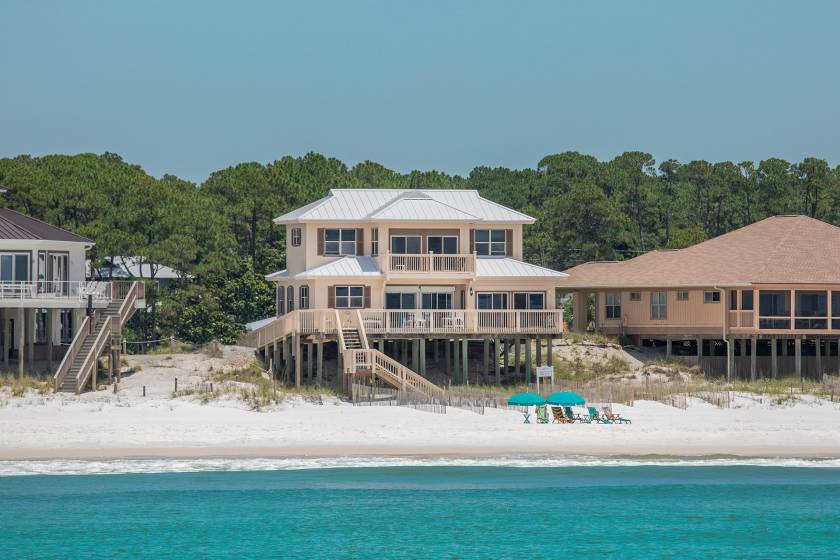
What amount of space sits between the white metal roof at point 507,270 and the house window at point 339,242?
4.99 m

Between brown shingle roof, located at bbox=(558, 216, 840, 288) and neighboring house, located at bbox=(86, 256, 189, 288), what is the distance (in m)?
18.0

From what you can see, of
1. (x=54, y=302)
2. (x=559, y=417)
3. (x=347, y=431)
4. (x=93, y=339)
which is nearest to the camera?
(x=347, y=431)

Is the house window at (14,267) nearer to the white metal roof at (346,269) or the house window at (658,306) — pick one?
the white metal roof at (346,269)

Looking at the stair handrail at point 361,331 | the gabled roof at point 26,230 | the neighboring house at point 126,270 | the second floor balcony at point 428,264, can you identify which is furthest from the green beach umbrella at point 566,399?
the neighboring house at point 126,270

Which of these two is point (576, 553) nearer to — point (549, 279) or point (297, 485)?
point (297, 485)

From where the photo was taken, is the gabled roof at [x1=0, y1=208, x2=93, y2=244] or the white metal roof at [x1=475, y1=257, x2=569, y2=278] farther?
the white metal roof at [x1=475, y1=257, x2=569, y2=278]

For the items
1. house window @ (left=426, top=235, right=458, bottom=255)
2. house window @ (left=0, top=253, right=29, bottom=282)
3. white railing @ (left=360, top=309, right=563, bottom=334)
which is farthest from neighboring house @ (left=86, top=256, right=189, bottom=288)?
white railing @ (left=360, top=309, right=563, bottom=334)

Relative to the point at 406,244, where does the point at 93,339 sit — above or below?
below

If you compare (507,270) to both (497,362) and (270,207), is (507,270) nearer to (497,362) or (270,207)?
(497,362)

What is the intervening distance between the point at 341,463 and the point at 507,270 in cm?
1697

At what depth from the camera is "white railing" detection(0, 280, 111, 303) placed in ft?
187

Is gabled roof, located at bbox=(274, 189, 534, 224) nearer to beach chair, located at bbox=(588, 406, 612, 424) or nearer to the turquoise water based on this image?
beach chair, located at bbox=(588, 406, 612, 424)

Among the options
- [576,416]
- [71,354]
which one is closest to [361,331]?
[576,416]

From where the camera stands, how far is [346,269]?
2446 inches
